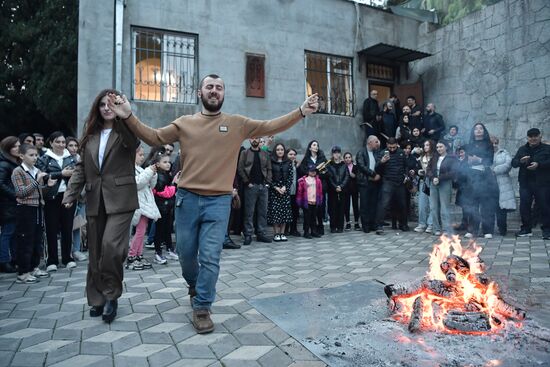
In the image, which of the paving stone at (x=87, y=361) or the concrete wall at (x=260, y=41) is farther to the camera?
the concrete wall at (x=260, y=41)

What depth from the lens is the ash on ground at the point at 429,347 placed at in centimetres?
255

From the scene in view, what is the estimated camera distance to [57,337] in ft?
10.5

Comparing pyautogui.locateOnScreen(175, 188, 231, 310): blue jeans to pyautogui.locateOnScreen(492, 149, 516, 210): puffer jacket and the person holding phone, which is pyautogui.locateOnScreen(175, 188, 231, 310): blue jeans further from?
pyautogui.locateOnScreen(492, 149, 516, 210): puffer jacket

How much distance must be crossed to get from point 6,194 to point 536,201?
9.23 metres

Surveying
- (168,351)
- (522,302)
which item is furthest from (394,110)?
(168,351)

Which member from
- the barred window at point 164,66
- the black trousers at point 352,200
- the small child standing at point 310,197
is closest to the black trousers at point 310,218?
the small child standing at point 310,197

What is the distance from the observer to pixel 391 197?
30.3 ft

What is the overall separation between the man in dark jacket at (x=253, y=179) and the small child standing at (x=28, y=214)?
3.55 m

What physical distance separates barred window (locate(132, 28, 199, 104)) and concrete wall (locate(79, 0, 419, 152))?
0.75 ft

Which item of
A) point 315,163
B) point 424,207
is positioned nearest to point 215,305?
point 315,163

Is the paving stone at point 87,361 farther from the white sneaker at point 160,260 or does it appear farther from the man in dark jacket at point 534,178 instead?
the man in dark jacket at point 534,178

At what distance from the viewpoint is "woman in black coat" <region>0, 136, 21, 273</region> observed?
5.68 metres

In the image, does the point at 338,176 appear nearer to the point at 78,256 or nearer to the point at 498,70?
the point at 78,256

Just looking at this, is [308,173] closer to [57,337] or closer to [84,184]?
[84,184]
